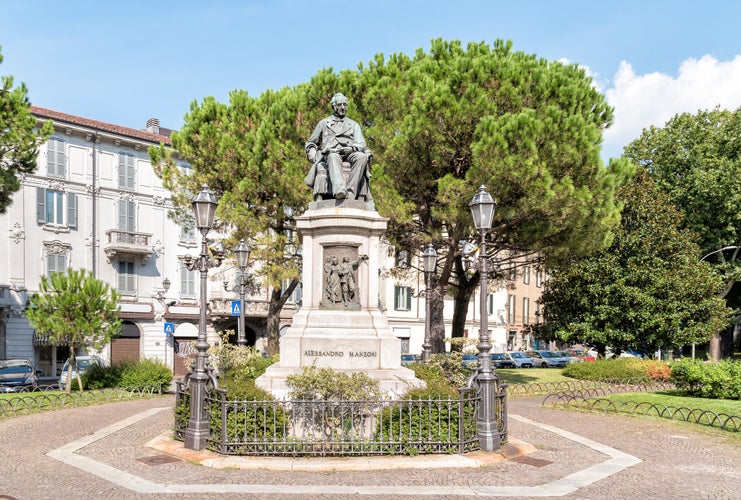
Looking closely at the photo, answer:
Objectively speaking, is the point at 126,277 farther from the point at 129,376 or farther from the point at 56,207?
the point at 129,376

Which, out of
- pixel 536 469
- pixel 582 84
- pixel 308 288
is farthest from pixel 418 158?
pixel 536 469

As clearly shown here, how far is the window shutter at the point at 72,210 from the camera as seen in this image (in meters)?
35.2

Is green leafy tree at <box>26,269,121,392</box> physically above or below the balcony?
below

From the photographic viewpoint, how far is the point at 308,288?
1184cm

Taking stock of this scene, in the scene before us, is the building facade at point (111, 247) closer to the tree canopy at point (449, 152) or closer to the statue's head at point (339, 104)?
the tree canopy at point (449, 152)

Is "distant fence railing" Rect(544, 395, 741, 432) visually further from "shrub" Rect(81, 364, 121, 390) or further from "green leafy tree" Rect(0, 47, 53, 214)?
"green leafy tree" Rect(0, 47, 53, 214)

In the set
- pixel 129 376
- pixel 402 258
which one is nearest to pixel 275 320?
pixel 402 258

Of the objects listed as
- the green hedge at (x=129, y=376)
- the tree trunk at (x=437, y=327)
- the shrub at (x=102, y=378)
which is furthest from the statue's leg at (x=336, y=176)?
the shrub at (x=102, y=378)

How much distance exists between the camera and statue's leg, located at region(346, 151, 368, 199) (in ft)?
39.3

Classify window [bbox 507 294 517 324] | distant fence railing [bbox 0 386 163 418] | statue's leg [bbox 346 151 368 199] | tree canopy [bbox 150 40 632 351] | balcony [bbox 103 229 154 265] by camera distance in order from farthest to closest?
1. window [bbox 507 294 517 324]
2. balcony [bbox 103 229 154 265]
3. tree canopy [bbox 150 40 632 351]
4. distant fence railing [bbox 0 386 163 418]
5. statue's leg [bbox 346 151 368 199]

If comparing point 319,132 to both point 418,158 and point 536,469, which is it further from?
point 418,158

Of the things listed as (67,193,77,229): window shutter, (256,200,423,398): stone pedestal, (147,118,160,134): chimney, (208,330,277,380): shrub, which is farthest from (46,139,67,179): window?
(256,200,423,398): stone pedestal

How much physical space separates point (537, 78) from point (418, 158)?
4.62 metres

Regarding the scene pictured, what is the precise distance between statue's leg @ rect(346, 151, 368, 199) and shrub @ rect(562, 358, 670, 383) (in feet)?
60.0
